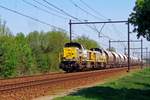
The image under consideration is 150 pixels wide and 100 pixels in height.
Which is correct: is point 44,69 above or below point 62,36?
below

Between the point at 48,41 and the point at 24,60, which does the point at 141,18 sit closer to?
the point at 24,60

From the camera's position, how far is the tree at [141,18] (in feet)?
92.8

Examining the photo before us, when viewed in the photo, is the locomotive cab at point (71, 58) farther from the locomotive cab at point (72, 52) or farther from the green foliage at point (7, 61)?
the green foliage at point (7, 61)

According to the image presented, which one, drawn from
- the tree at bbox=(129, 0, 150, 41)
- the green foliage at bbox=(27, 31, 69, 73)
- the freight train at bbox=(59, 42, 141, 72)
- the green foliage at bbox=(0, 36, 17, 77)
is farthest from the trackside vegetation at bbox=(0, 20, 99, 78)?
the tree at bbox=(129, 0, 150, 41)

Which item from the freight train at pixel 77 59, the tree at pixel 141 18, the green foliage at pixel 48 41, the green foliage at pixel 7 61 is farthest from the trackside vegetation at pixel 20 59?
the tree at pixel 141 18

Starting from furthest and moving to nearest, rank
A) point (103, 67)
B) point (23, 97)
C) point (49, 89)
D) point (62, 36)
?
1. point (62, 36)
2. point (103, 67)
3. point (49, 89)
4. point (23, 97)

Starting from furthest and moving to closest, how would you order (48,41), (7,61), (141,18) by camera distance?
(48,41) → (7,61) → (141,18)

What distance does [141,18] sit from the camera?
28797 millimetres

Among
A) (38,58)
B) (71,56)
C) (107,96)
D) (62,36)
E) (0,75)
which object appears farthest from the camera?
(62,36)

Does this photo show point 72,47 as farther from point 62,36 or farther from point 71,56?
point 62,36

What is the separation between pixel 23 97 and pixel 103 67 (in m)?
55.5

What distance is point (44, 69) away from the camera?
6456 cm

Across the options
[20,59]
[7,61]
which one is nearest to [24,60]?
[20,59]

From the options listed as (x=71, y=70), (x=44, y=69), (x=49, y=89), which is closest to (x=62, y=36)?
(x=44, y=69)
